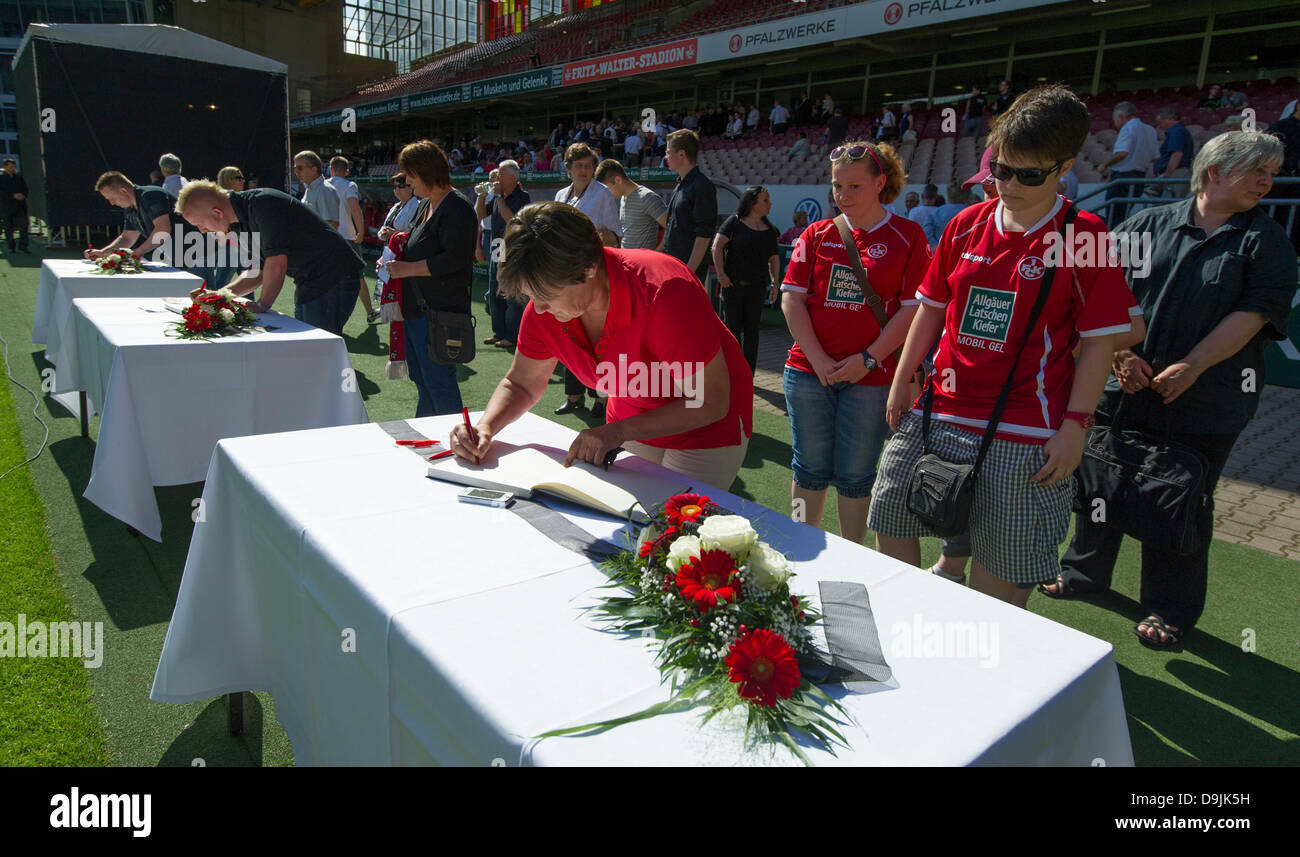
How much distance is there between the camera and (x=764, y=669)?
1.02 meters

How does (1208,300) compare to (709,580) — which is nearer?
(709,580)

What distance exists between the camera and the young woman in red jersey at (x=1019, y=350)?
72.8 inches

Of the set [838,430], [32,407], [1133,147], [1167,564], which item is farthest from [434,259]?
[1133,147]

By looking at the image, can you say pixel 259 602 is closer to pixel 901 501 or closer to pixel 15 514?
pixel 901 501

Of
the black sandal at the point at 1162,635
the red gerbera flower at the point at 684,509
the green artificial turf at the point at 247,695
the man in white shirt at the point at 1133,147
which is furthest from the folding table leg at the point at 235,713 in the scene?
the man in white shirt at the point at 1133,147

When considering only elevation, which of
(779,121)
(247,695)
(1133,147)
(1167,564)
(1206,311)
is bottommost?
(247,695)

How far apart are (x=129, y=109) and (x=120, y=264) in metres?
11.9

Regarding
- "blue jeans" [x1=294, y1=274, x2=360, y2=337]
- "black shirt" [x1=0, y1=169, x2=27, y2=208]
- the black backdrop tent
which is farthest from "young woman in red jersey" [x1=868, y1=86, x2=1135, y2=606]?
"black shirt" [x1=0, y1=169, x2=27, y2=208]

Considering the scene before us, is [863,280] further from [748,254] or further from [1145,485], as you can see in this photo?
[748,254]

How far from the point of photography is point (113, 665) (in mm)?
2525

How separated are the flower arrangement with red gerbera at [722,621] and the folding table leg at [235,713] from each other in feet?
4.82

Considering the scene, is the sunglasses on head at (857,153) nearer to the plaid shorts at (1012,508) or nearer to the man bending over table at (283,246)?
the plaid shorts at (1012,508)

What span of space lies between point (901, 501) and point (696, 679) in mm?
1268

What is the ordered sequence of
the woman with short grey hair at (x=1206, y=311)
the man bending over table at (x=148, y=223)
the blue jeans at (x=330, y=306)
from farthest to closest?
the man bending over table at (x=148, y=223) < the blue jeans at (x=330, y=306) < the woman with short grey hair at (x=1206, y=311)
